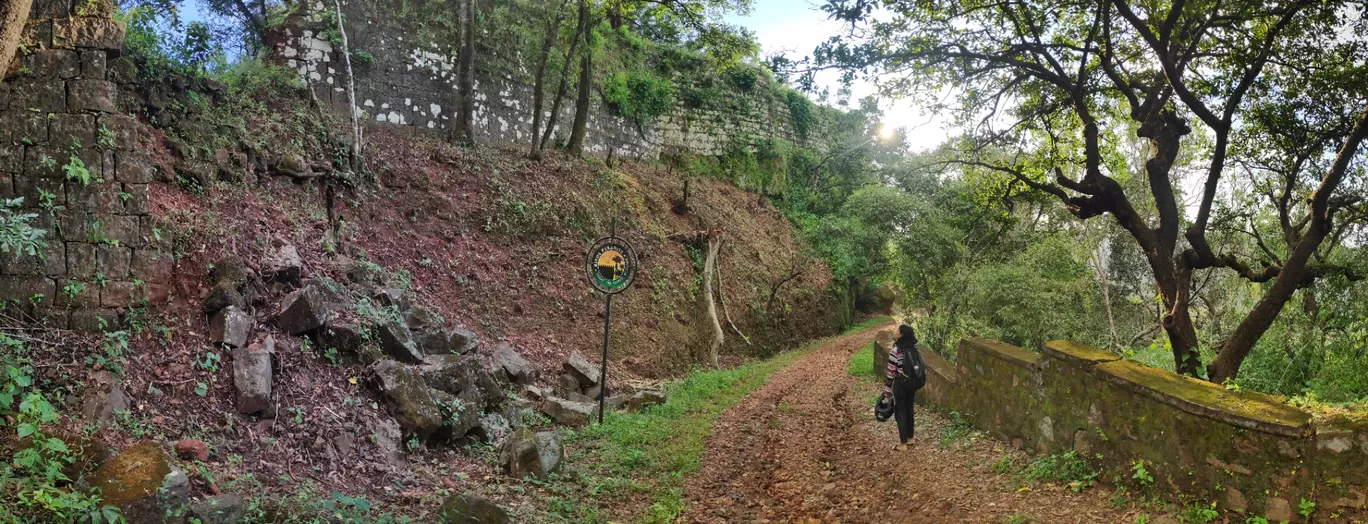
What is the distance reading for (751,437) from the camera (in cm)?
877

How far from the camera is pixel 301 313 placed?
6941mm

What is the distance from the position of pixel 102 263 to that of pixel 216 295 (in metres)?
0.87

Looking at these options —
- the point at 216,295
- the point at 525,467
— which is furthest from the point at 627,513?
the point at 216,295

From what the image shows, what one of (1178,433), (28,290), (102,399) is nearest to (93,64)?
(28,290)

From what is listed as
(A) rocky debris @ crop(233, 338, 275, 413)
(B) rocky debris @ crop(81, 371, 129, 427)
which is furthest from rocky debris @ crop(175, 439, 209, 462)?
(A) rocky debris @ crop(233, 338, 275, 413)

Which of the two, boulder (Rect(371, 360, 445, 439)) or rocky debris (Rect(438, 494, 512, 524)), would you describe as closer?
rocky debris (Rect(438, 494, 512, 524))

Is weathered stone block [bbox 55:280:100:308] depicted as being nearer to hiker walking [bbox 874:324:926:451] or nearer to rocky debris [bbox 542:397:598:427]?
rocky debris [bbox 542:397:598:427]

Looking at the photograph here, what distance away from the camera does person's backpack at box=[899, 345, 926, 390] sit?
7957 millimetres

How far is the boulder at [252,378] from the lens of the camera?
5.88 meters

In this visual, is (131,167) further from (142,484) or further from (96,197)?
(142,484)

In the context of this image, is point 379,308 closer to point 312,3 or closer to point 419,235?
point 419,235

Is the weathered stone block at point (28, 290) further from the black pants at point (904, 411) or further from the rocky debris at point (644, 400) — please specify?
the black pants at point (904, 411)

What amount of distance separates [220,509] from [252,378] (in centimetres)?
191

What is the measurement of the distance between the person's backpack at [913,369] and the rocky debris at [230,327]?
6.63m
